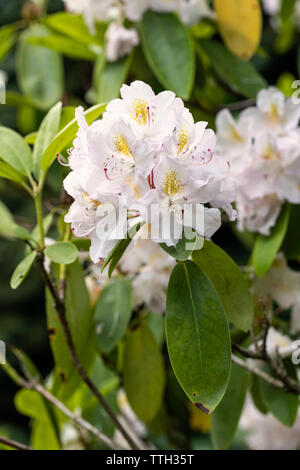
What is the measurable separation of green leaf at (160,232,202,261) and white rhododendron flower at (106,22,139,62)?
0.57 meters

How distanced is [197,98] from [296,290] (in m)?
0.44

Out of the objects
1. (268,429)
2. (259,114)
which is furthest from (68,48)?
(268,429)

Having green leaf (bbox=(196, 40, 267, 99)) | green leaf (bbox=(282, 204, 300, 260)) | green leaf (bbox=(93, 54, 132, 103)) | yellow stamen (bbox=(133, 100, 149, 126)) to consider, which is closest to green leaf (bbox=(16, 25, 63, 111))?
green leaf (bbox=(93, 54, 132, 103))

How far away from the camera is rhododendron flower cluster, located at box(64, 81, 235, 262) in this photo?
1.93 ft

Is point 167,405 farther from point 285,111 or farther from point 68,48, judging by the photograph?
point 68,48

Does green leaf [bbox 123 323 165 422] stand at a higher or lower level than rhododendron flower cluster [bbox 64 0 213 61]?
lower

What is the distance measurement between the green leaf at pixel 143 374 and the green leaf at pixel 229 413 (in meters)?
0.12

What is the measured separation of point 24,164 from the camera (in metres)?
0.74

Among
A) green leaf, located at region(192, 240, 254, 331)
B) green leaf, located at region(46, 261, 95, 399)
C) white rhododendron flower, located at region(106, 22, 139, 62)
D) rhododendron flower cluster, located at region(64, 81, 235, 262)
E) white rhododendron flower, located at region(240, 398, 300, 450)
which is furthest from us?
white rhododendron flower, located at region(240, 398, 300, 450)

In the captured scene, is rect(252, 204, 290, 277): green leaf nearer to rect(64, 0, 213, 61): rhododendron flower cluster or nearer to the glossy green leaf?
the glossy green leaf

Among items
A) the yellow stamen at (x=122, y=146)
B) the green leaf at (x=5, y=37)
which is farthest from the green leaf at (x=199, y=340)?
the green leaf at (x=5, y=37)

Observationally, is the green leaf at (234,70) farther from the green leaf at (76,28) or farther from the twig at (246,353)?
the twig at (246,353)

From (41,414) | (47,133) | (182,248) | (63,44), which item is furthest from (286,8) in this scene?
(41,414)

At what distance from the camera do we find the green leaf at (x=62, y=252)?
0.67 metres
